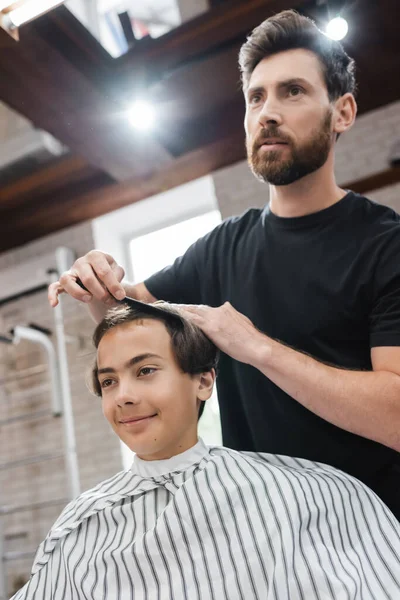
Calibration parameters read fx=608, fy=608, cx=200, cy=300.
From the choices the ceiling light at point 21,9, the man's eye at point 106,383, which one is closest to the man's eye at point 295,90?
the man's eye at point 106,383

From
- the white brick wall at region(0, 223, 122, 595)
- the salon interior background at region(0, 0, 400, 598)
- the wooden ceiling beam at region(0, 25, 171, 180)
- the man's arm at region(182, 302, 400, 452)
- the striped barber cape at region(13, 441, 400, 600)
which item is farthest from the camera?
the white brick wall at region(0, 223, 122, 595)

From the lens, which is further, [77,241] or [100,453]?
[77,241]

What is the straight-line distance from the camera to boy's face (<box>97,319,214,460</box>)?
134 centimetres

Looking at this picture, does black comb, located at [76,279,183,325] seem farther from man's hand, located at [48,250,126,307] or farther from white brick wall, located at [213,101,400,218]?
white brick wall, located at [213,101,400,218]

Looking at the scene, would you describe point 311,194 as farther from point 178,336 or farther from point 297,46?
point 178,336

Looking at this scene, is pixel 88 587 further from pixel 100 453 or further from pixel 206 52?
pixel 100 453

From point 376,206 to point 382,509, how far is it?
71 cm

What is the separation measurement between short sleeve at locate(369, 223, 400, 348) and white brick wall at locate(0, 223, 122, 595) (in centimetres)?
302

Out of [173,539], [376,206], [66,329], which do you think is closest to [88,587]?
[173,539]

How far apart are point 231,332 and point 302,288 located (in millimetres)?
255

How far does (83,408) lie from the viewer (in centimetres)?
427

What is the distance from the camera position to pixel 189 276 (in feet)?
5.64

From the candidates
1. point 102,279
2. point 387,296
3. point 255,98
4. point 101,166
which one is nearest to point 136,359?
point 102,279

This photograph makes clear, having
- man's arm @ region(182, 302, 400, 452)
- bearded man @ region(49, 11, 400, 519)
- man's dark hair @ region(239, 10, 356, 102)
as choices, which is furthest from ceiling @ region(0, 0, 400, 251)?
man's arm @ region(182, 302, 400, 452)
